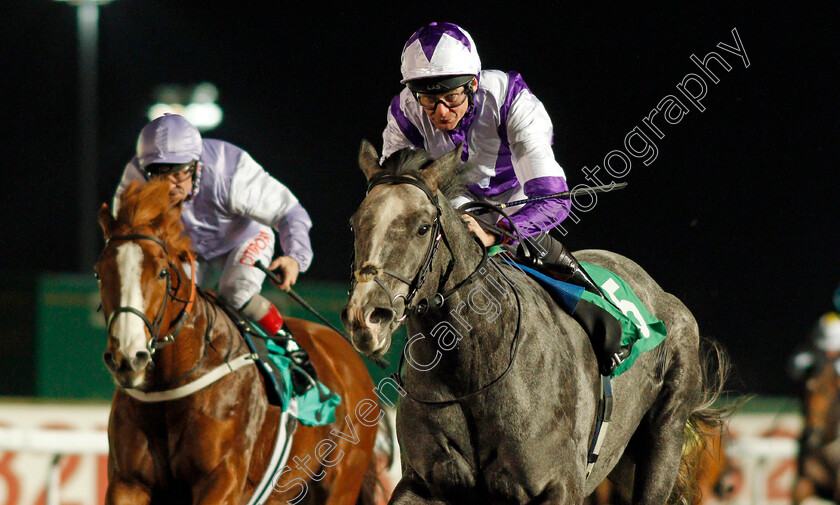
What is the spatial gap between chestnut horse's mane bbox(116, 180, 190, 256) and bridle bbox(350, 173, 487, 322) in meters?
1.36

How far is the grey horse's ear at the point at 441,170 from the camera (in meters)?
2.57

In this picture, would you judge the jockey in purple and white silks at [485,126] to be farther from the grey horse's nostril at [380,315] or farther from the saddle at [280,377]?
the saddle at [280,377]

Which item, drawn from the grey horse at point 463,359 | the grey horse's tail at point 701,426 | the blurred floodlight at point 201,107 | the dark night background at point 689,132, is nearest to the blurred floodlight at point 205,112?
the blurred floodlight at point 201,107

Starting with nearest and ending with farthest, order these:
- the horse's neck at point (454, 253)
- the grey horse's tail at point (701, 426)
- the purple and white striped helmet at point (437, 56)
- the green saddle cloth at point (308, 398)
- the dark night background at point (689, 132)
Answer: the horse's neck at point (454, 253) < the purple and white striped helmet at point (437, 56) < the grey horse's tail at point (701, 426) < the green saddle cloth at point (308, 398) < the dark night background at point (689, 132)

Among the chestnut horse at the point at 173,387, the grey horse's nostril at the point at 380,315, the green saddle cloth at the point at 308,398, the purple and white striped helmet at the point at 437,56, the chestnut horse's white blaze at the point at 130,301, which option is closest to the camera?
the grey horse's nostril at the point at 380,315

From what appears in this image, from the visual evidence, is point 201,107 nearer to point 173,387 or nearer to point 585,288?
point 173,387

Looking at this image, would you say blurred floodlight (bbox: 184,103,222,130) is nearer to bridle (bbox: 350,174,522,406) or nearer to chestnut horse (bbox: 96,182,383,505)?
chestnut horse (bbox: 96,182,383,505)

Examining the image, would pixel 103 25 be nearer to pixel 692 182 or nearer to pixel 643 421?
pixel 692 182

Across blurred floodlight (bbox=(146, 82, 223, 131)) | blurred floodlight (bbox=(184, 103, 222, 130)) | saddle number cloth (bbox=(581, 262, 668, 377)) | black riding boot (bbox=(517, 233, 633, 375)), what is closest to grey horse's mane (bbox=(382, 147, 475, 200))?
black riding boot (bbox=(517, 233, 633, 375))

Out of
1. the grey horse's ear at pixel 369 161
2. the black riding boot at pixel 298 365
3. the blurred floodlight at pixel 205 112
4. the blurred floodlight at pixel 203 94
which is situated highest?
the grey horse's ear at pixel 369 161

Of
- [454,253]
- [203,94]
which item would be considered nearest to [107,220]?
[454,253]

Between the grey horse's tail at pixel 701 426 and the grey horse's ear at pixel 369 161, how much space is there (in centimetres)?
200

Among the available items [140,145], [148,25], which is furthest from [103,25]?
[140,145]

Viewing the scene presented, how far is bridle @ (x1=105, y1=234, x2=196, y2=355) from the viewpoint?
11.0 ft
